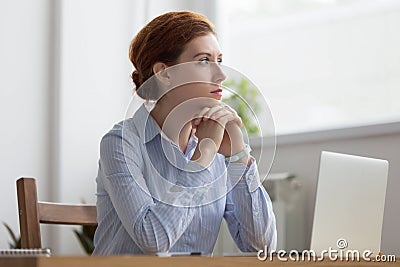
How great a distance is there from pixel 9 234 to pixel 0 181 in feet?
0.68

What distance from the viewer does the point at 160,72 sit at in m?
1.69

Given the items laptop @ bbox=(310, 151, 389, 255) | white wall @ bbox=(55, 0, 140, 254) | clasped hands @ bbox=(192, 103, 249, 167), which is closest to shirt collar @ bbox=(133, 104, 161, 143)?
clasped hands @ bbox=(192, 103, 249, 167)

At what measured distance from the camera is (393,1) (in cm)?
278

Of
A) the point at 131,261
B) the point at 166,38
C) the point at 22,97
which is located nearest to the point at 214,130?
the point at 166,38

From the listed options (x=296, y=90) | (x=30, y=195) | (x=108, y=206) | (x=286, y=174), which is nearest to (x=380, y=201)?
(x=108, y=206)

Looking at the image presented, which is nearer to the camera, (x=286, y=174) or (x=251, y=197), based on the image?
(x=251, y=197)

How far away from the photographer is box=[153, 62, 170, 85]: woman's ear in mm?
1689

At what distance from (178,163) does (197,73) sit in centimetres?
23

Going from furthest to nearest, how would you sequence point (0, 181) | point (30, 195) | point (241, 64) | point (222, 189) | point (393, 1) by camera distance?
1. point (241, 64)
2. point (0, 181)
3. point (393, 1)
4. point (30, 195)
5. point (222, 189)

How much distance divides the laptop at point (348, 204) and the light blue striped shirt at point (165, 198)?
0.66 ft

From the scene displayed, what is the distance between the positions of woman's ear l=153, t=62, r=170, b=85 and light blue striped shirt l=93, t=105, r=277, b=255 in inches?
3.3

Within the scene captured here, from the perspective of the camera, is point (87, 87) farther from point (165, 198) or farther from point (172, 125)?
point (165, 198)

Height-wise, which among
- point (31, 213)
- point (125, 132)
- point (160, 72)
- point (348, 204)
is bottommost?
point (31, 213)

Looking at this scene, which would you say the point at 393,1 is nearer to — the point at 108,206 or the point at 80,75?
the point at 80,75
